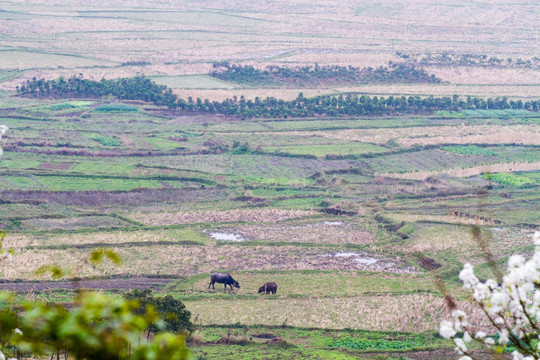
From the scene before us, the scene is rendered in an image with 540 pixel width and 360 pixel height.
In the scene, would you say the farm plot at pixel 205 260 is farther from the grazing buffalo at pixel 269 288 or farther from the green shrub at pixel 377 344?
the green shrub at pixel 377 344

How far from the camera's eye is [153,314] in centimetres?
372

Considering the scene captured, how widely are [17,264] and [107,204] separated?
9.98 meters


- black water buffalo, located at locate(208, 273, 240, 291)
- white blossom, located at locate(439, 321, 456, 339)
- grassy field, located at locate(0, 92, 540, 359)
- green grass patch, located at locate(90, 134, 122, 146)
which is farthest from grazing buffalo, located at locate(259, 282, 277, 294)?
green grass patch, located at locate(90, 134, 122, 146)

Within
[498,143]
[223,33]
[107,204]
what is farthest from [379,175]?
[223,33]

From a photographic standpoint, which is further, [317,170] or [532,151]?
[532,151]

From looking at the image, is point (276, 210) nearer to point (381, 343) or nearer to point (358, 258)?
point (358, 258)

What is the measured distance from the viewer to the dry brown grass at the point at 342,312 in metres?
20.6

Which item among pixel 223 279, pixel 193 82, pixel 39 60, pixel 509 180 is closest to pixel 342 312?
pixel 223 279

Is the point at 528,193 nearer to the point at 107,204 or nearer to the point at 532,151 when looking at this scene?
the point at 532,151

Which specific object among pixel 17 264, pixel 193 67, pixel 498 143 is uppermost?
pixel 193 67

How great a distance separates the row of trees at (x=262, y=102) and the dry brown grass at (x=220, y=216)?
70.5 ft

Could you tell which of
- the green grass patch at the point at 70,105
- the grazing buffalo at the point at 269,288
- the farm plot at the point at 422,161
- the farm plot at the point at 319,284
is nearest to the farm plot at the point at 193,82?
the green grass patch at the point at 70,105

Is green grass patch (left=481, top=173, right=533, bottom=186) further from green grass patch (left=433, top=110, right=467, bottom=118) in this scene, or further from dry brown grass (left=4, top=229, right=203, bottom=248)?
dry brown grass (left=4, top=229, right=203, bottom=248)

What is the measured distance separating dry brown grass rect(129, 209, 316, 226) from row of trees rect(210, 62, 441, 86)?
113ft
